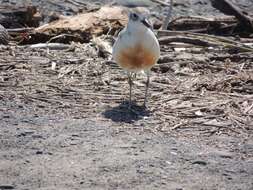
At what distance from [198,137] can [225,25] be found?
4.88 meters

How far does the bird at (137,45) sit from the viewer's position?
25.3ft

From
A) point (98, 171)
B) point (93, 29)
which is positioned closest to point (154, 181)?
point (98, 171)

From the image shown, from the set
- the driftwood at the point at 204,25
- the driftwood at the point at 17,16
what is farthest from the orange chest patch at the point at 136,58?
the driftwood at the point at 17,16

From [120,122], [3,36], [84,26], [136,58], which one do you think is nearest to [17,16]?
[3,36]

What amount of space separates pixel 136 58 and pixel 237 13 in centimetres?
377

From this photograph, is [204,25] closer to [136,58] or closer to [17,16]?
[17,16]

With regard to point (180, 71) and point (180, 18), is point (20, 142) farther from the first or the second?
point (180, 18)

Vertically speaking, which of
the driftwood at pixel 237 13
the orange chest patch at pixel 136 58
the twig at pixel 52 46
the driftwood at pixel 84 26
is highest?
the orange chest patch at pixel 136 58

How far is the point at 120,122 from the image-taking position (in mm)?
7332

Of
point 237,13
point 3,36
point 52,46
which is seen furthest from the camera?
point 237,13

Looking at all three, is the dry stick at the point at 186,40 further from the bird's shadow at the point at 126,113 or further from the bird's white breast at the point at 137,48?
the bird's shadow at the point at 126,113

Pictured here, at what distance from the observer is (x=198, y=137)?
6848mm

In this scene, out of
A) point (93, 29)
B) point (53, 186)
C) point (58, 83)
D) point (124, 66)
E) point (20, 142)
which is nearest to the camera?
point (53, 186)

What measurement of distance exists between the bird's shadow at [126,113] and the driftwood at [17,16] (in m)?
3.97
